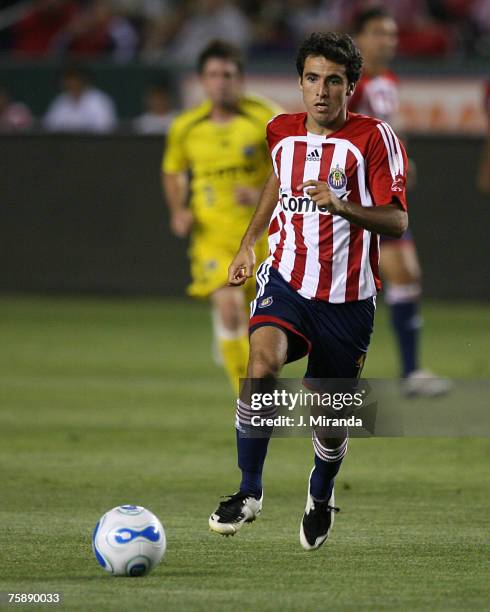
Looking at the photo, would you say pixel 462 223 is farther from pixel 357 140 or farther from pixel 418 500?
pixel 357 140

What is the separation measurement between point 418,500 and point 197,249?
3.53 m

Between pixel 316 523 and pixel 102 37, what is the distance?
579 inches

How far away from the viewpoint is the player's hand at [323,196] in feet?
18.7

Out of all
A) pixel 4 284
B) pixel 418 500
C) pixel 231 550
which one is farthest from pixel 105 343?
pixel 231 550

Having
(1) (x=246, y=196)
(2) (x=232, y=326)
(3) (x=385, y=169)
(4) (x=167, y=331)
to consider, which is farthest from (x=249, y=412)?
(4) (x=167, y=331)

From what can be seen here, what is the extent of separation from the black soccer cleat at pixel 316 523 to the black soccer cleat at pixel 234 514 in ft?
0.74

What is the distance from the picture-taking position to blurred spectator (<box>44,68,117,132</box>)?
60.5 feet

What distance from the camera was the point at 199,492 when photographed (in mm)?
7598

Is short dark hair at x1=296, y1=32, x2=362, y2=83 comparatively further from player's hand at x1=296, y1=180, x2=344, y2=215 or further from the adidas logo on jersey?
player's hand at x1=296, y1=180, x2=344, y2=215

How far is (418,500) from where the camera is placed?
7.38 metres

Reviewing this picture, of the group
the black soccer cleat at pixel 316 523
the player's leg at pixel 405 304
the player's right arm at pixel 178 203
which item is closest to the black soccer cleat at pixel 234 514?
the black soccer cleat at pixel 316 523

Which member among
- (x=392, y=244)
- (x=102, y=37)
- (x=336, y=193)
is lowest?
(x=392, y=244)

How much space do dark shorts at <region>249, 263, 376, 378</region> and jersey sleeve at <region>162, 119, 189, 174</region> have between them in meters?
4.30

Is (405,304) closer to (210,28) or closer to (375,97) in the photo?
(375,97)
